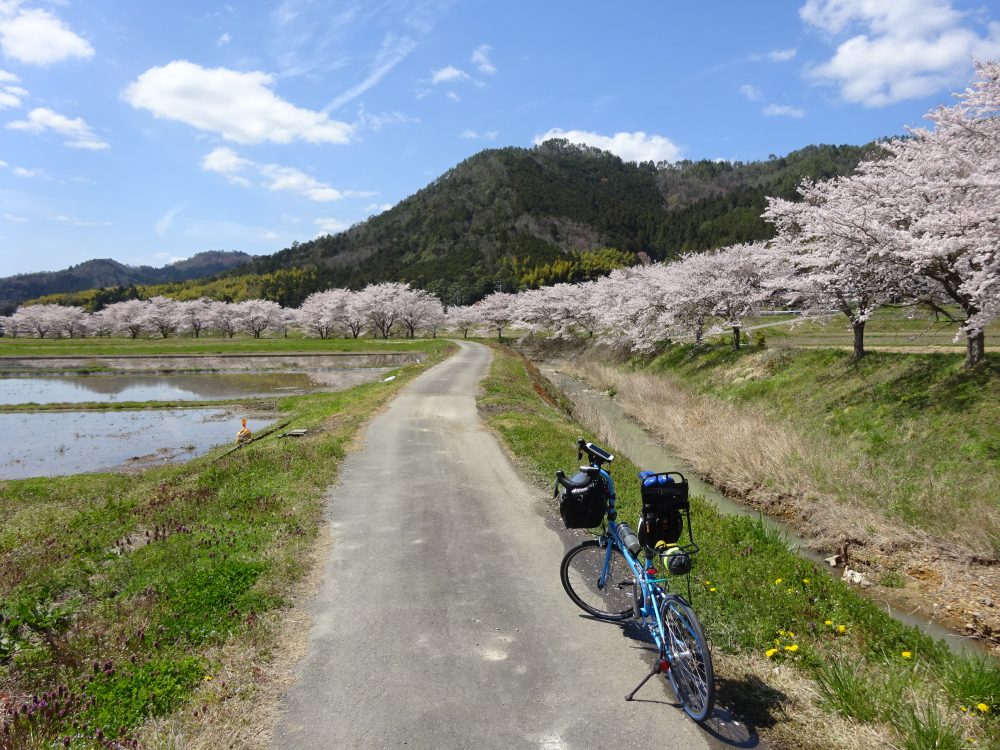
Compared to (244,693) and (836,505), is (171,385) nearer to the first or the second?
(244,693)

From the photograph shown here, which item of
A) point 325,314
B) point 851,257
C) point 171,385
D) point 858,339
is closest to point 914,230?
point 851,257

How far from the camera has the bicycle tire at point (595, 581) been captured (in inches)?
263

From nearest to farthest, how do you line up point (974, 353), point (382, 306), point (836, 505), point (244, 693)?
point (244, 693) < point (836, 505) < point (974, 353) < point (382, 306)

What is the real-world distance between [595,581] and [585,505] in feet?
5.77

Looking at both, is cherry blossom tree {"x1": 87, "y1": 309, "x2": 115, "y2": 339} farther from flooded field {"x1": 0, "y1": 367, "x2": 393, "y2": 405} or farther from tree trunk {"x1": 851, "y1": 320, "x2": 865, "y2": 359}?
tree trunk {"x1": 851, "y1": 320, "x2": 865, "y2": 359}

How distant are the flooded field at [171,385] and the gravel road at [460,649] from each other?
106 feet

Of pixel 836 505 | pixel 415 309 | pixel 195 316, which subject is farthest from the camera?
pixel 195 316

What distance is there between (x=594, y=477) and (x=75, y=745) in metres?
5.14

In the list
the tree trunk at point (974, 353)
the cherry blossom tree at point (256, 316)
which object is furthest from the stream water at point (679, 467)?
the cherry blossom tree at point (256, 316)

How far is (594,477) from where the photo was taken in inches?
248

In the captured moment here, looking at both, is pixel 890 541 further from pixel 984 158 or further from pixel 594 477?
pixel 984 158

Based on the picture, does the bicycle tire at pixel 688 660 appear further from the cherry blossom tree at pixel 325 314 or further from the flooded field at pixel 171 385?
the cherry blossom tree at pixel 325 314

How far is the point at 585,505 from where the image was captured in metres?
6.16

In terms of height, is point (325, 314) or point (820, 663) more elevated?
point (325, 314)
